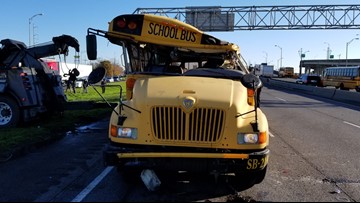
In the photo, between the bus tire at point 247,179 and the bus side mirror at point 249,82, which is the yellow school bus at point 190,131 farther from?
the bus side mirror at point 249,82

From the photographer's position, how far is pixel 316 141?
1080 cm

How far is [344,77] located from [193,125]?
145 feet

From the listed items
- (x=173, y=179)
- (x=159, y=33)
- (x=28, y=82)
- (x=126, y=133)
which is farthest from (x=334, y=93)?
(x=126, y=133)

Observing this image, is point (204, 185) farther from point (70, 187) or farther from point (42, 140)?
point (42, 140)

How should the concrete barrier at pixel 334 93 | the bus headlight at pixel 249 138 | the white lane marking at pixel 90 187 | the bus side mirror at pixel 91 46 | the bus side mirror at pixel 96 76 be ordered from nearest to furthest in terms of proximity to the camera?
1. the bus headlight at pixel 249 138
2. the white lane marking at pixel 90 187
3. the bus side mirror at pixel 96 76
4. the bus side mirror at pixel 91 46
5. the concrete barrier at pixel 334 93

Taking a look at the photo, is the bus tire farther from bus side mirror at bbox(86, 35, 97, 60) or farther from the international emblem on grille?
bus side mirror at bbox(86, 35, 97, 60)

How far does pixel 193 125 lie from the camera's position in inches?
212

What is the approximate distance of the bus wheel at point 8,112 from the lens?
11.4 metres

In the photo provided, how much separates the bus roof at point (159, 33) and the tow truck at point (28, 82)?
15.0 feet

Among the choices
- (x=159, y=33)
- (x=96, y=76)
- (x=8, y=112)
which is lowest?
(x=8, y=112)

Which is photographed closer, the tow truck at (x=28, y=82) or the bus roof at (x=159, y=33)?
the bus roof at (x=159, y=33)

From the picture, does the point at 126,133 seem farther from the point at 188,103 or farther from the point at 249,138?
the point at 249,138

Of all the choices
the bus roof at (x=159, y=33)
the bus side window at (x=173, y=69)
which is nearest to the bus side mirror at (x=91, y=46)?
the bus roof at (x=159, y=33)

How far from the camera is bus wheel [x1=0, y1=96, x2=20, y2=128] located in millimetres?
11375
